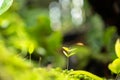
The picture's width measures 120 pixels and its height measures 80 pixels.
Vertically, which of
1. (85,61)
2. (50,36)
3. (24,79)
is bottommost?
(85,61)

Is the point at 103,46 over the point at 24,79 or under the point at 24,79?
under

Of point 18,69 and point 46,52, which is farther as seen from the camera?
point 46,52

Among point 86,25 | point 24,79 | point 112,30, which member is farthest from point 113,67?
point 86,25

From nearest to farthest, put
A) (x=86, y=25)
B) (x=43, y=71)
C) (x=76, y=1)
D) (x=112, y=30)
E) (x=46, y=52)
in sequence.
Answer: (x=43, y=71) < (x=46, y=52) < (x=112, y=30) < (x=86, y=25) < (x=76, y=1)

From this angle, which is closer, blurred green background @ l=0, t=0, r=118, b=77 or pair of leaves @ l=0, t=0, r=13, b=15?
pair of leaves @ l=0, t=0, r=13, b=15

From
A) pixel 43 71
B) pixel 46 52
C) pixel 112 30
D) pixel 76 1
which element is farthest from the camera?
pixel 76 1

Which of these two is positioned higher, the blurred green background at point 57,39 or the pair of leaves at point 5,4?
the pair of leaves at point 5,4

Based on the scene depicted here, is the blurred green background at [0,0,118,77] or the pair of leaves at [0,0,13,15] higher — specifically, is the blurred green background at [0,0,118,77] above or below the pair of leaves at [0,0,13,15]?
below

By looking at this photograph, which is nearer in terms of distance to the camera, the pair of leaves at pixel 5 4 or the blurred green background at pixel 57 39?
the pair of leaves at pixel 5 4

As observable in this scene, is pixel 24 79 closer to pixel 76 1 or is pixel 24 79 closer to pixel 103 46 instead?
pixel 103 46

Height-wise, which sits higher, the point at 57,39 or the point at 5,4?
the point at 5,4

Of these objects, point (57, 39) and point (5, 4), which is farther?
point (57, 39)
